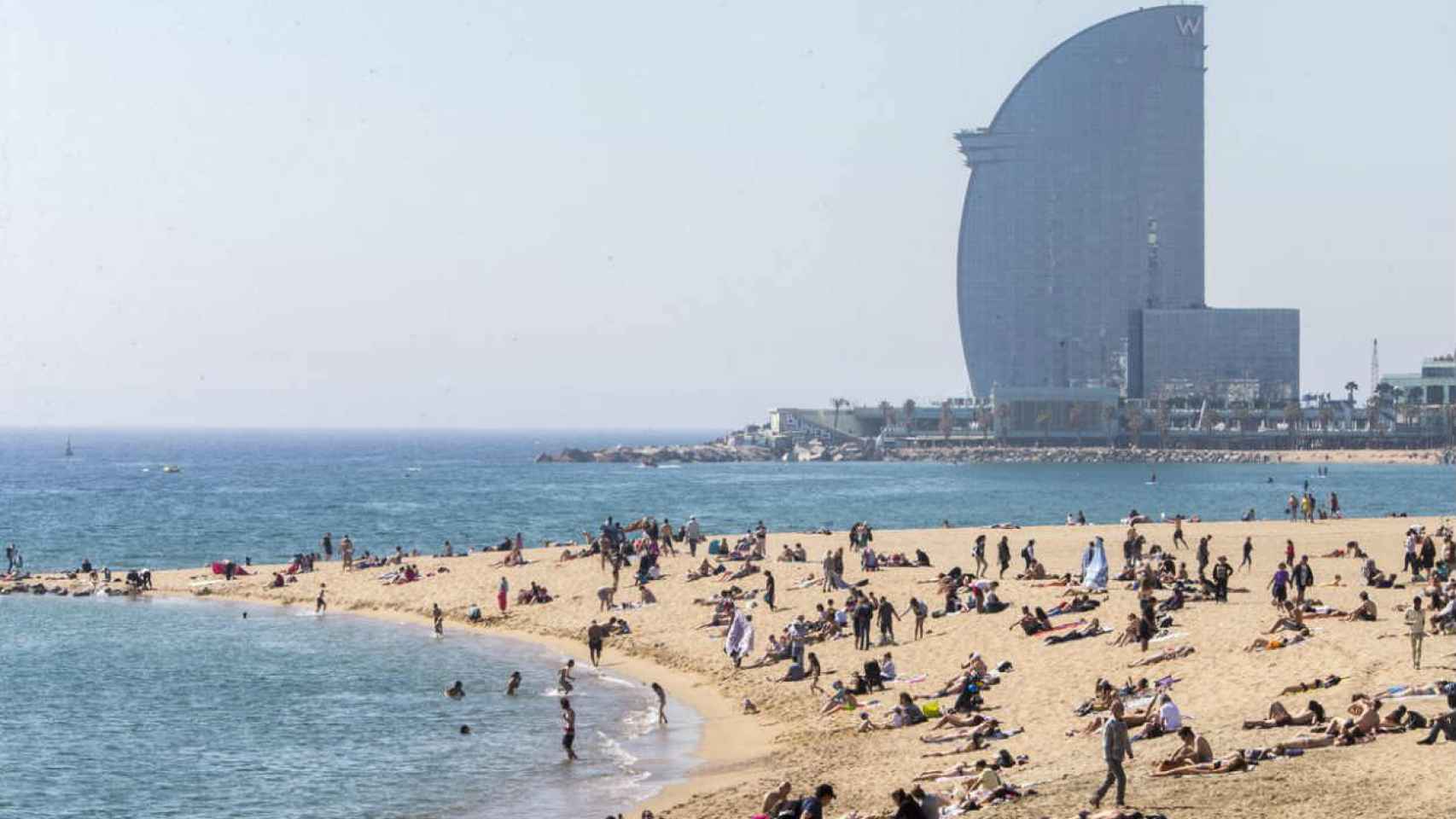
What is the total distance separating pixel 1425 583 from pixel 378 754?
23023 mm

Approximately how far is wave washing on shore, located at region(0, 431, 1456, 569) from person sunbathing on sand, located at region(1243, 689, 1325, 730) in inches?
2163

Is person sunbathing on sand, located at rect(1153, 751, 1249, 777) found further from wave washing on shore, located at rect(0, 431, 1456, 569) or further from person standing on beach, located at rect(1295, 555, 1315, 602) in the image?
wave washing on shore, located at rect(0, 431, 1456, 569)

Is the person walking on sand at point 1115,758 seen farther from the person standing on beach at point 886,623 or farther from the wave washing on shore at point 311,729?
the person standing on beach at point 886,623

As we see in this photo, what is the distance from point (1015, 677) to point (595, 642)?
11.1 metres

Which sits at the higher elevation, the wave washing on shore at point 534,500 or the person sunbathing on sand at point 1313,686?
the person sunbathing on sand at point 1313,686

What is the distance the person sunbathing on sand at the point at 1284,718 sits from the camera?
2289cm

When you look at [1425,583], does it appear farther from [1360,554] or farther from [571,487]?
[571,487]

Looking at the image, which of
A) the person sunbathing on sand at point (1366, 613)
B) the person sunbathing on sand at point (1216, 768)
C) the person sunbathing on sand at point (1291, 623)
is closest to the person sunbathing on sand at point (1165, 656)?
the person sunbathing on sand at point (1291, 623)

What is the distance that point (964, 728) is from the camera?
26422 mm

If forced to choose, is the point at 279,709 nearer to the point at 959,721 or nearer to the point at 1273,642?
the point at 959,721

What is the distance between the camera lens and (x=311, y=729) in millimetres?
31609

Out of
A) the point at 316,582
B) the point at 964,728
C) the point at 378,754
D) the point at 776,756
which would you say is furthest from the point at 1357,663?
the point at 316,582

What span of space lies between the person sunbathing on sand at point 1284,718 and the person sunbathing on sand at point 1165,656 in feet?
19.4

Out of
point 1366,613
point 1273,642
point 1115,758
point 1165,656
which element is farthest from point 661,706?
point 1366,613
